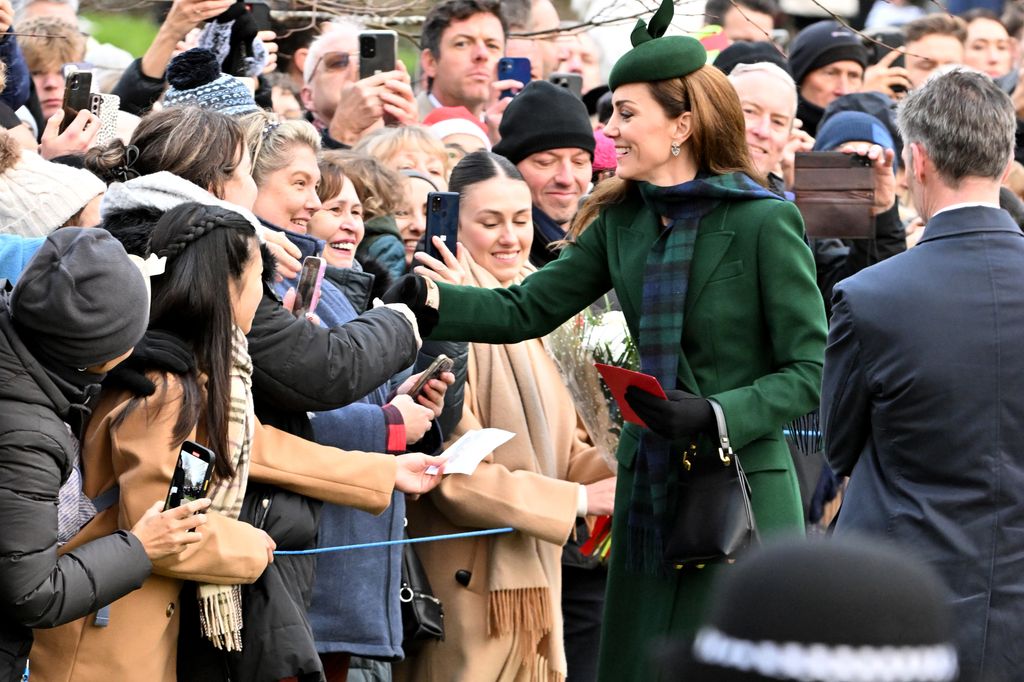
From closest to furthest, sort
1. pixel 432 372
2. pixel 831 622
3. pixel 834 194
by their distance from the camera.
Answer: pixel 831 622 < pixel 432 372 < pixel 834 194

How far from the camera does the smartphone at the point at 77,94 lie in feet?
17.9

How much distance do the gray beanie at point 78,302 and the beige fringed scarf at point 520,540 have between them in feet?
6.73

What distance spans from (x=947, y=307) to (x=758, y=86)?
332 centimetres

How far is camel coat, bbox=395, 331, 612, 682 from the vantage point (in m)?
5.23

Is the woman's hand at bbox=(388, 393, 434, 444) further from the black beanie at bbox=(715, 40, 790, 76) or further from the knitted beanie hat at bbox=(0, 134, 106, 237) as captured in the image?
the black beanie at bbox=(715, 40, 790, 76)

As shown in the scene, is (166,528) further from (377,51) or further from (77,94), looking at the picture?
(377,51)

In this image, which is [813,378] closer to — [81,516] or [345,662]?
[345,662]

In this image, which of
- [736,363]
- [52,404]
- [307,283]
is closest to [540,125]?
[307,283]

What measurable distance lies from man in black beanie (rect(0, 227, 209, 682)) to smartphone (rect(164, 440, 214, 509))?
19 centimetres

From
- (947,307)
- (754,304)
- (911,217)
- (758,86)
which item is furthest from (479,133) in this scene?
(947,307)

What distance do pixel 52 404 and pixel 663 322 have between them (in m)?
1.71

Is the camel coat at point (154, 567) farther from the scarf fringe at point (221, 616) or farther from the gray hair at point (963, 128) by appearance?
the gray hair at point (963, 128)

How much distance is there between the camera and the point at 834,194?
673 centimetres

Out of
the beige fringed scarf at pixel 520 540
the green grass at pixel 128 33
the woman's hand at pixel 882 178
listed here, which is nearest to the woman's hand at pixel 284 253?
the beige fringed scarf at pixel 520 540
